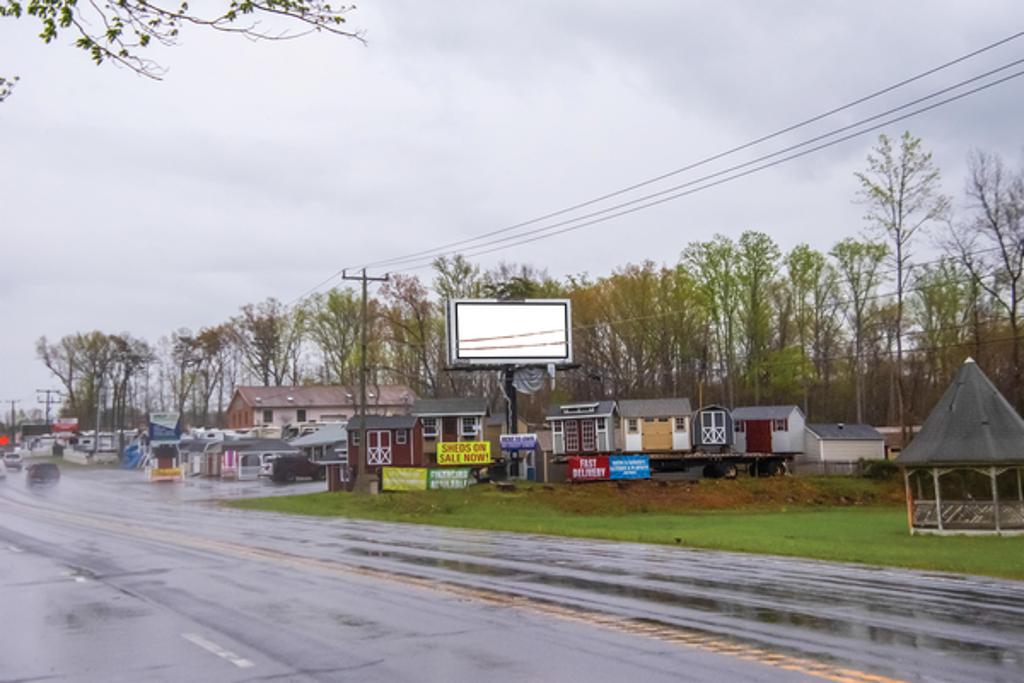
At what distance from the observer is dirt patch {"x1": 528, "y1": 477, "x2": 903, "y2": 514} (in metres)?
55.3

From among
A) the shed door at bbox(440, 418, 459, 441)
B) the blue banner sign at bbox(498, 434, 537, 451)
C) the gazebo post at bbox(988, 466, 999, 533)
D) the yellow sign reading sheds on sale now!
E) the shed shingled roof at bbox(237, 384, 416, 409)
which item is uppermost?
the shed shingled roof at bbox(237, 384, 416, 409)

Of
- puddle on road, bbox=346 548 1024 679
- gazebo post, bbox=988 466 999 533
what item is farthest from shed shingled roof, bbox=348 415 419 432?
puddle on road, bbox=346 548 1024 679

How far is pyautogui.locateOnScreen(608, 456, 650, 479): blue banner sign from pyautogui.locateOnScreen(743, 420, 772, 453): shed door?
17.5m

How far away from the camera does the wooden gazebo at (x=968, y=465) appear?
35.9m

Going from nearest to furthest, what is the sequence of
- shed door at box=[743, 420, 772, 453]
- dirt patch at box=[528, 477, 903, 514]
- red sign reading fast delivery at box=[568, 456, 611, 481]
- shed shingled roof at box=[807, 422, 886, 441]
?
dirt patch at box=[528, 477, 903, 514] → red sign reading fast delivery at box=[568, 456, 611, 481] → shed shingled roof at box=[807, 422, 886, 441] → shed door at box=[743, 420, 772, 453]

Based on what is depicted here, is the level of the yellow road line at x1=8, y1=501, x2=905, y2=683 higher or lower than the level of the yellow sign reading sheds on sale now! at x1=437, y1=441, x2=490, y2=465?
lower

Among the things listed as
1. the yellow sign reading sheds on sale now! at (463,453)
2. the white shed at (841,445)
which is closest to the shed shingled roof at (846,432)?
the white shed at (841,445)

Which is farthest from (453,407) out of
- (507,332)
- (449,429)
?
(507,332)

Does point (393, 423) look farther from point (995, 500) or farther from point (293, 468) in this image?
point (995, 500)

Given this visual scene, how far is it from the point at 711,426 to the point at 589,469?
15823 mm

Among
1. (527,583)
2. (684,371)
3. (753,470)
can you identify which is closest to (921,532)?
(527,583)

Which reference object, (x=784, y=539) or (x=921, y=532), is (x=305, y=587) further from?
(x=921, y=532)

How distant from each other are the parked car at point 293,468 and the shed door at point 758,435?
35.5m

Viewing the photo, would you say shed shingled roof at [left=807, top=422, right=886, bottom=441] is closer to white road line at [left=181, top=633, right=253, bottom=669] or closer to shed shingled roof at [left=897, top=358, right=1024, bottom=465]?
shed shingled roof at [left=897, top=358, right=1024, bottom=465]
